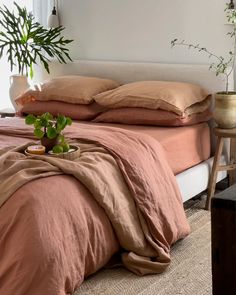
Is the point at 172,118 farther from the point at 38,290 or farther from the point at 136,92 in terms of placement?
the point at 38,290

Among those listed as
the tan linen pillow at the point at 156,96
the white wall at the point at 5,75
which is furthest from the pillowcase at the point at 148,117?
the white wall at the point at 5,75

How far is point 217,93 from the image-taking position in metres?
3.80

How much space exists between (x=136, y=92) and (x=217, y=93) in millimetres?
522

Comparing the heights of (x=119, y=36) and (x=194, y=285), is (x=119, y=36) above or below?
above

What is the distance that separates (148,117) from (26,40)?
1.43 metres

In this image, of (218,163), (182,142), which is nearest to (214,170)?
(218,163)

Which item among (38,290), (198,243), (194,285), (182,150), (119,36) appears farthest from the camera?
(119,36)

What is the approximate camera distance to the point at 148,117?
376cm

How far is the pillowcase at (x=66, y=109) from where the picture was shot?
4.04 meters

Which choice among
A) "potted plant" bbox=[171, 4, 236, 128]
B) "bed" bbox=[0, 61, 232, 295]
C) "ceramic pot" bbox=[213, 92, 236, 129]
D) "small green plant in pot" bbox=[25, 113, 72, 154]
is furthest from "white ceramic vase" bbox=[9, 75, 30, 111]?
"small green plant in pot" bbox=[25, 113, 72, 154]

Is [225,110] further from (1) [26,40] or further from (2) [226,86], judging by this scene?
(1) [26,40]

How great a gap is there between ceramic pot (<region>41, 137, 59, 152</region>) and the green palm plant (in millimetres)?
1779

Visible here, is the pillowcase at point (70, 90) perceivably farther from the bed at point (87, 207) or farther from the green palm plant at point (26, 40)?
the bed at point (87, 207)

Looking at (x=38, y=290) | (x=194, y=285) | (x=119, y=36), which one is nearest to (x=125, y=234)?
(x=194, y=285)
